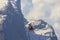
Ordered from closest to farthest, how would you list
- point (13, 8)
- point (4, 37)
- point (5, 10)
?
1. point (4, 37)
2. point (5, 10)
3. point (13, 8)

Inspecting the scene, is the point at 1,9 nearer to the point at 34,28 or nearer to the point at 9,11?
the point at 9,11

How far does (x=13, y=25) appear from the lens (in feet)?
97.7

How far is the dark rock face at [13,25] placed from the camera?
1099 inches

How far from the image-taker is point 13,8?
31.7 m

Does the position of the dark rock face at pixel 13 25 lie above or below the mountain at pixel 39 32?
above

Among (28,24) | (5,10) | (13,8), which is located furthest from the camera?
(28,24)

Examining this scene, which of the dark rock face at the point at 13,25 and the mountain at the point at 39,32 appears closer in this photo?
the dark rock face at the point at 13,25

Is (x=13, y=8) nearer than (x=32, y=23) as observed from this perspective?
Yes

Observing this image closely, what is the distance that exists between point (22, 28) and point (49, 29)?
5107 mm

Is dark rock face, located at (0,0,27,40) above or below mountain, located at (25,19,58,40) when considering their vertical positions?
above

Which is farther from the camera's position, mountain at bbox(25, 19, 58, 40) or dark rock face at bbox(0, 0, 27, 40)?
mountain at bbox(25, 19, 58, 40)

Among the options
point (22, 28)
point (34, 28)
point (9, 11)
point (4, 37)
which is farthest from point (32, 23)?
point (4, 37)

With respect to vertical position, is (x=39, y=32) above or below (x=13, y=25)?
below

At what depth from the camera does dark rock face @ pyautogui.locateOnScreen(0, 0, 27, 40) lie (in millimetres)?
27923
